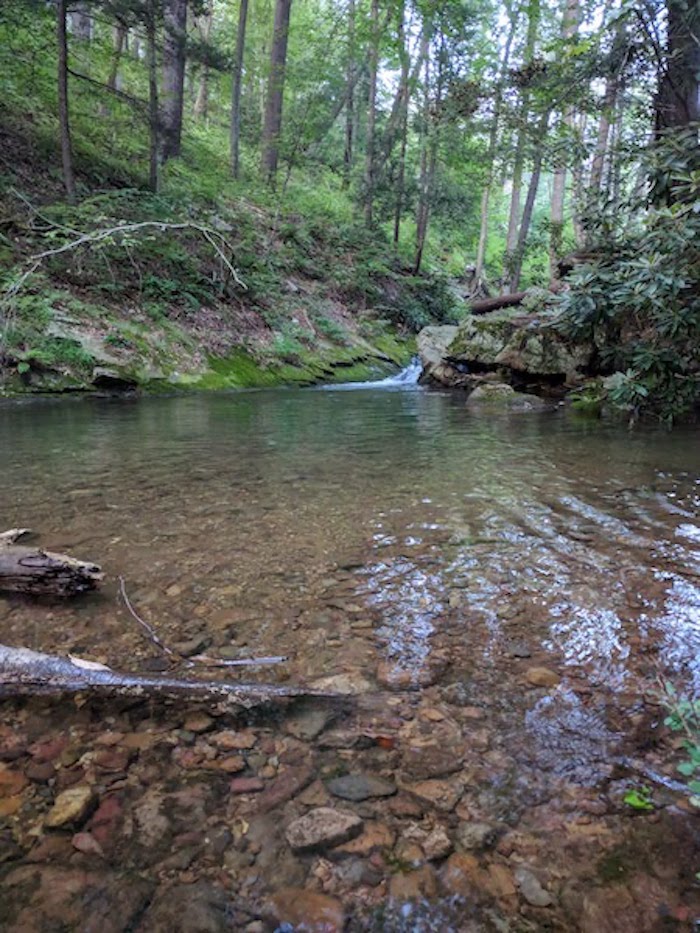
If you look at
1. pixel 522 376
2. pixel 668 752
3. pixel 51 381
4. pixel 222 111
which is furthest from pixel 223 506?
pixel 222 111

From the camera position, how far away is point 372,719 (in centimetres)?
181

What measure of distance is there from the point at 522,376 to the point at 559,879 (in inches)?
455

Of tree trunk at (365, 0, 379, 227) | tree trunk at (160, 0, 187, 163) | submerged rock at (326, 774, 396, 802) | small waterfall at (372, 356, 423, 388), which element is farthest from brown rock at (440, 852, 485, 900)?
tree trunk at (365, 0, 379, 227)

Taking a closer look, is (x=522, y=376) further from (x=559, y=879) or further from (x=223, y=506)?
(x=559, y=879)

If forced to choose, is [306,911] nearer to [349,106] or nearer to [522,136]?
[522,136]

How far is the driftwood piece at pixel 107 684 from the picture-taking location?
186 centimetres

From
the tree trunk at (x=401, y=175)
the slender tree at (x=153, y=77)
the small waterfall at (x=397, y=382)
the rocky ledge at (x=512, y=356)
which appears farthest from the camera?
the tree trunk at (x=401, y=175)

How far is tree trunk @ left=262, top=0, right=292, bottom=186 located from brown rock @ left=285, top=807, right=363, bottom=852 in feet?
66.1

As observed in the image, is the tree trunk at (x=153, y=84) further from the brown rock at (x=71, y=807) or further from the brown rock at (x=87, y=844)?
the brown rock at (x=87, y=844)

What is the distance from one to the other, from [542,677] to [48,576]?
84.3 inches

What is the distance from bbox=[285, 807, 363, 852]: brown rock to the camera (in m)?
1.35

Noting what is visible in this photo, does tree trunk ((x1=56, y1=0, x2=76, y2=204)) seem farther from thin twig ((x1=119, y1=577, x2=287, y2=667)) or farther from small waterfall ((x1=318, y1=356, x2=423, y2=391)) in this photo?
thin twig ((x1=119, y1=577, x2=287, y2=667))

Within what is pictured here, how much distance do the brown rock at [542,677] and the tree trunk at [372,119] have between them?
790 inches

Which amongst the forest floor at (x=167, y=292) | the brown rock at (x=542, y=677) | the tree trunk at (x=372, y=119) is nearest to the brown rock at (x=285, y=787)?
the brown rock at (x=542, y=677)
